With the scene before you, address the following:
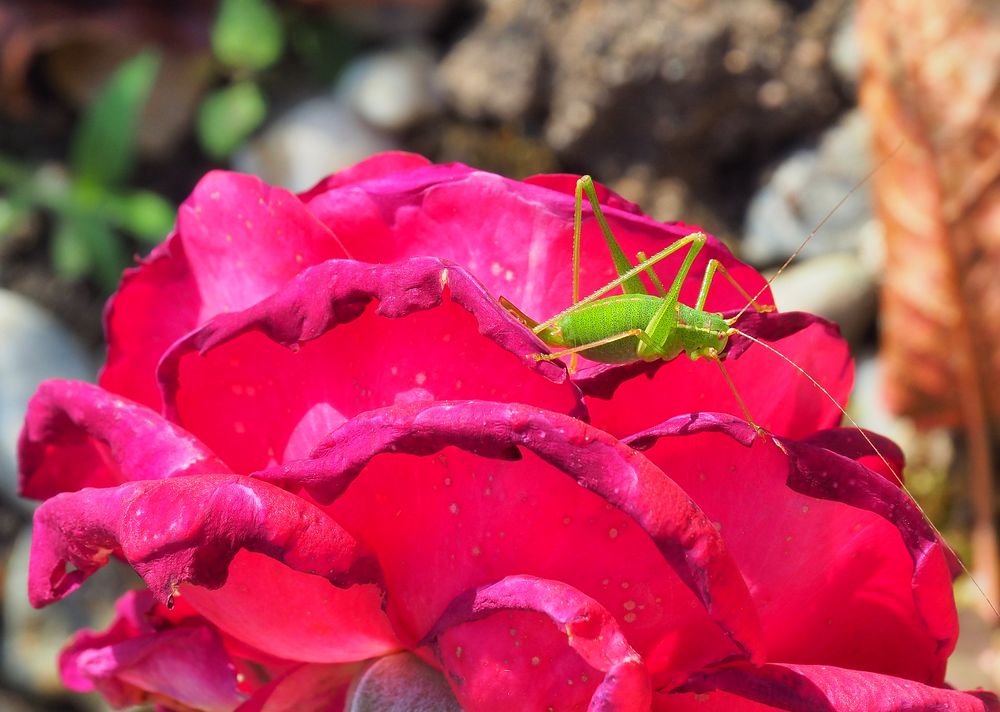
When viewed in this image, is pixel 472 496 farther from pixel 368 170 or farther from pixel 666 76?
pixel 666 76

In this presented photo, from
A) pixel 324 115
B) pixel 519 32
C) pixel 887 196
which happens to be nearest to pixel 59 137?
pixel 324 115

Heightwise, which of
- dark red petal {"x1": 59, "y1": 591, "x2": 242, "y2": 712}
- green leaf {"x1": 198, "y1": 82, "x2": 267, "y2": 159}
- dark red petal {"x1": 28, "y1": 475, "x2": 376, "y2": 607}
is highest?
dark red petal {"x1": 28, "y1": 475, "x2": 376, "y2": 607}

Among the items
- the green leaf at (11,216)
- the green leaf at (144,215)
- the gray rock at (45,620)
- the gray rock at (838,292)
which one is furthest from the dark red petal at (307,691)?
the green leaf at (11,216)

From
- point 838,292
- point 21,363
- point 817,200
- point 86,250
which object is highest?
point 817,200

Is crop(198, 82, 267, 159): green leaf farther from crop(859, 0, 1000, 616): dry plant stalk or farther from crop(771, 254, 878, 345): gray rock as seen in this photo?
crop(859, 0, 1000, 616): dry plant stalk

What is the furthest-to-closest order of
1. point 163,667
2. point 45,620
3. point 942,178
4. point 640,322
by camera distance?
1. point 45,620
2. point 942,178
3. point 640,322
4. point 163,667

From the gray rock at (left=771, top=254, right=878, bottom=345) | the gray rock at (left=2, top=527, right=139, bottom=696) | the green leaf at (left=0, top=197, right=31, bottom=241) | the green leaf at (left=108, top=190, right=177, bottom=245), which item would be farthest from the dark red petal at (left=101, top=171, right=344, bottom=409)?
the green leaf at (left=0, top=197, right=31, bottom=241)

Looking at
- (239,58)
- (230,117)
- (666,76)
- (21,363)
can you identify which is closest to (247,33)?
(239,58)
